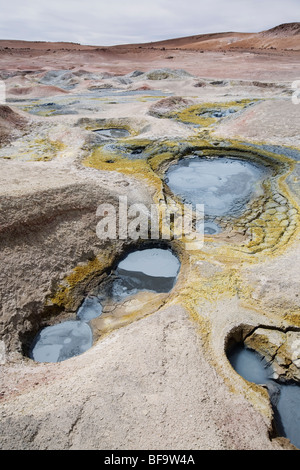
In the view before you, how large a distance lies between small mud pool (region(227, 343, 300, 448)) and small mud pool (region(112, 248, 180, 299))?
1.40 meters

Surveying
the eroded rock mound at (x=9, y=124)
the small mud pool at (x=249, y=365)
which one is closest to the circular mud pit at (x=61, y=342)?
the small mud pool at (x=249, y=365)

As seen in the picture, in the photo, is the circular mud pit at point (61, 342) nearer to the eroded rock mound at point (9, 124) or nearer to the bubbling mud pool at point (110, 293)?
the bubbling mud pool at point (110, 293)

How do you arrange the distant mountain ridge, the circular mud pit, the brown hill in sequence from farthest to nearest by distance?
the distant mountain ridge → the brown hill → the circular mud pit

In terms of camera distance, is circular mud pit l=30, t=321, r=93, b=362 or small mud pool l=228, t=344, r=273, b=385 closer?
small mud pool l=228, t=344, r=273, b=385

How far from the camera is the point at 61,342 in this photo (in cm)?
394

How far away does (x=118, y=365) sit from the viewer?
3096 millimetres

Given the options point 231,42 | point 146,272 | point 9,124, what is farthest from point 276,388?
point 231,42

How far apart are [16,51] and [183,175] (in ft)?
197

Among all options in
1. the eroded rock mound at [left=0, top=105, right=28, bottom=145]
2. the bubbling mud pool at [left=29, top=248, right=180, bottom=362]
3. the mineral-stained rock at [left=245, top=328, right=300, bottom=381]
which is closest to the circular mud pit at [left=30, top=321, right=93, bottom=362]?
the bubbling mud pool at [left=29, top=248, right=180, bottom=362]

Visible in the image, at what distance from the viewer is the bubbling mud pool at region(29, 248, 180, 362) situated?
383cm

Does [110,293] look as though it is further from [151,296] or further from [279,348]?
[279,348]

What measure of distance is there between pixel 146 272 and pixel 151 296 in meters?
0.58

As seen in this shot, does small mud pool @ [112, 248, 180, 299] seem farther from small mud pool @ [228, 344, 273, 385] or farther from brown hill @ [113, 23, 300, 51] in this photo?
brown hill @ [113, 23, 300, 51]

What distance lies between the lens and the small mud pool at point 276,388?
9.37 feet
